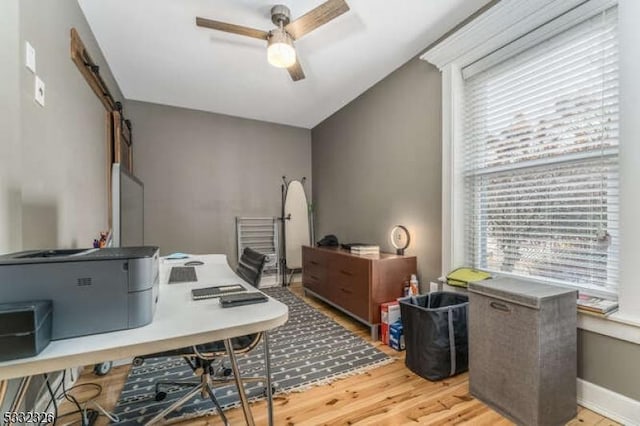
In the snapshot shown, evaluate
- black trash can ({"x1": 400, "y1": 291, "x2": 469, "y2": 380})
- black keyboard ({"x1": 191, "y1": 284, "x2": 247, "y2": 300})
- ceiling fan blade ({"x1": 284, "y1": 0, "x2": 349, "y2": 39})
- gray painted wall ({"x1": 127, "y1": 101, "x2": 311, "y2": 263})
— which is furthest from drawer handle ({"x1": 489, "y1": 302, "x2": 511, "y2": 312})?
gray painted wall ({"x1": 127, "y1": 101, "x2": 311, "y2": 263})

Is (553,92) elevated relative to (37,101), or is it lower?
elevated

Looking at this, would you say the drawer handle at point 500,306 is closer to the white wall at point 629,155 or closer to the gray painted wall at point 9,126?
the white wall at point 629,155

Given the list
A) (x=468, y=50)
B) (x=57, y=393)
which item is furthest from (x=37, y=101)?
(x=468, y=50)

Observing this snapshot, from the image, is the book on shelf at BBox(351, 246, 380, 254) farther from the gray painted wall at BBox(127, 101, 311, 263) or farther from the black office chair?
the gray painted wall at BBox(127, 101, 311, 263)

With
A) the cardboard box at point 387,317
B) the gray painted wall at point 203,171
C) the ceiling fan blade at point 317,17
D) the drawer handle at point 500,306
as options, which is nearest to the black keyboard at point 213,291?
the drawer handle at point 500,306

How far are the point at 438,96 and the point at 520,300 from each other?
1.70 meters

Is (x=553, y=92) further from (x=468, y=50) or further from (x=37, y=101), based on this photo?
(x=37, y=101)

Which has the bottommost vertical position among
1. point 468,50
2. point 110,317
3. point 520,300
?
point 520,300

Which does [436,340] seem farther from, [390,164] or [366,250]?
[390,164]

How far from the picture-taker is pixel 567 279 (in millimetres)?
1706

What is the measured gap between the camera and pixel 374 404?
1.57 meters

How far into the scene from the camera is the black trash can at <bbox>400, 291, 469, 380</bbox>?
Result: 1.78 m

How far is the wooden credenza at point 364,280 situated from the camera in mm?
2377

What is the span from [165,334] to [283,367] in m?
1.34
